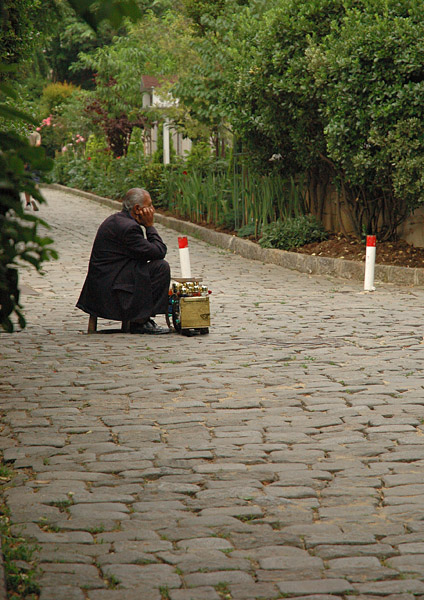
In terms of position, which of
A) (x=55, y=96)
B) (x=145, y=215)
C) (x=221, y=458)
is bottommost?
(x=221, y=458)

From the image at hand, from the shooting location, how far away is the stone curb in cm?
1334

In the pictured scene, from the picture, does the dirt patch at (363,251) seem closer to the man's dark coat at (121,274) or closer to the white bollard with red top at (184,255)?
the white bollard with red top at (184,255)

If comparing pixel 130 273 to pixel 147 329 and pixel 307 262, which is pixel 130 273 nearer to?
pixel 147 329

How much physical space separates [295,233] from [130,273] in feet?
23.9

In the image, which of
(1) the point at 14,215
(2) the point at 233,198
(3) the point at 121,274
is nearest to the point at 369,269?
(3) the point at 121,274

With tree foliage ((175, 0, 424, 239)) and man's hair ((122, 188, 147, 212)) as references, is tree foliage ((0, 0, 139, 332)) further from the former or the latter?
tree foliage ((175, 0, 424, 239))

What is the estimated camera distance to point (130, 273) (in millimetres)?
9352

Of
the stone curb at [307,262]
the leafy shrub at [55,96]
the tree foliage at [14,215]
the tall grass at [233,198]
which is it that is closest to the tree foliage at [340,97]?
the tall grass at [233,198]

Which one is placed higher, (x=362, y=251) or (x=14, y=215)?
(x=14, y=215)

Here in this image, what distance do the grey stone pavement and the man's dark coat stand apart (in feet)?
0.91

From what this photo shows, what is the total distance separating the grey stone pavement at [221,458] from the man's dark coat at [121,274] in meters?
0.28

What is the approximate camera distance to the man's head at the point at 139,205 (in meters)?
9.41

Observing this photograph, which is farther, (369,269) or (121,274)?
(369,269)

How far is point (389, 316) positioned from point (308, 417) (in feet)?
14.9
